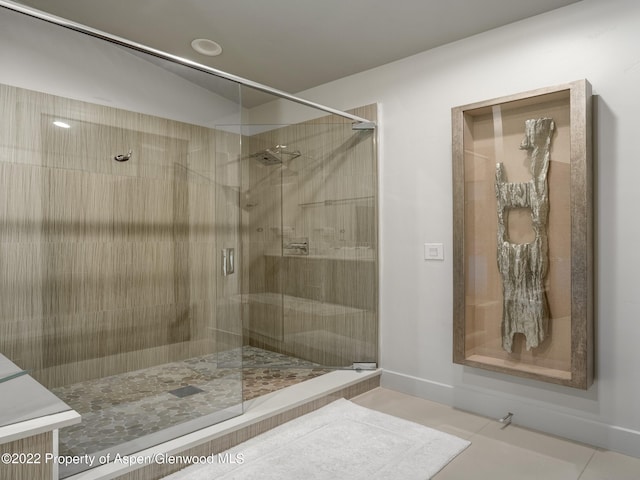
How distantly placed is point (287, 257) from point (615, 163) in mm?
1906

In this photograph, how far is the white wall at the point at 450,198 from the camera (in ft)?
6.68

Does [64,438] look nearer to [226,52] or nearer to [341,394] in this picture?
[341,394]

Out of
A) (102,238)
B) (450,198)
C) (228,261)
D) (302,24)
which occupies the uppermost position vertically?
(302,24)

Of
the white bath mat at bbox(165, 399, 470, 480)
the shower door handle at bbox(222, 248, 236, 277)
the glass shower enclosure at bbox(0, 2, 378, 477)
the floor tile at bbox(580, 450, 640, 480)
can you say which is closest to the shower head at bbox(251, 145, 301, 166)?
the glass shower enclosure at bbox(0, 2, 378, 477)

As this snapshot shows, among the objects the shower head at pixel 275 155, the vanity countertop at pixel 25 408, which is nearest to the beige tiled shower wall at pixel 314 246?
the shower head at pixel 275 155

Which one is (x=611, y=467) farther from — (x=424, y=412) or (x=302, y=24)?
(x=302, y=24)

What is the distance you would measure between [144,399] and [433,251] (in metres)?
1.85

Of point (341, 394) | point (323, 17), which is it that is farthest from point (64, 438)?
point (323, 17)


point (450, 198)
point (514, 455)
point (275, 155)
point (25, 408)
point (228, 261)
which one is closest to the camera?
point (25, 408)

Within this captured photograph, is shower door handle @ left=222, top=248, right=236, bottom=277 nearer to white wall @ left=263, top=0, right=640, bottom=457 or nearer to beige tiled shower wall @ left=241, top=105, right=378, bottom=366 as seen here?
beige tiled shower wall @ left=241, top=105, right=378, bottom=366

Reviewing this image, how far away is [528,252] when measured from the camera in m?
2.27

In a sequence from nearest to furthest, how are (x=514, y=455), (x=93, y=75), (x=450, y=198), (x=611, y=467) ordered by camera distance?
(x=93, y=75) < (x=611, y=467) < (x=514, y=455) < (x=450, y=198)

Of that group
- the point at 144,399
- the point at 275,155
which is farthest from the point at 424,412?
the point at 275,155

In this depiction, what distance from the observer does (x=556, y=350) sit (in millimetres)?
2199
